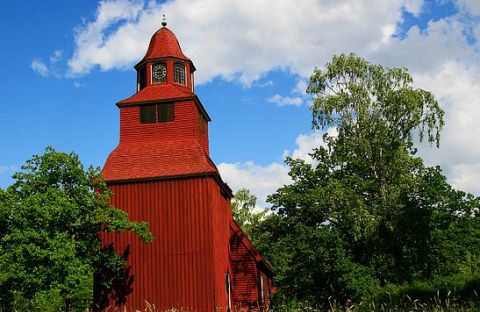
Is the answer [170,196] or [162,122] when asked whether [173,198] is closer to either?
[170,196]

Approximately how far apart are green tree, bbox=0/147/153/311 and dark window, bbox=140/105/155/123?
5.31 meters

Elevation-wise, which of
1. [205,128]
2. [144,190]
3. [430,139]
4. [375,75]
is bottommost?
[144,190]

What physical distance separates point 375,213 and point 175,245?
439 inches

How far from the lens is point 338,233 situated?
101 ft

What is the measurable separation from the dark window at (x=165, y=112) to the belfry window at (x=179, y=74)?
2184 mm

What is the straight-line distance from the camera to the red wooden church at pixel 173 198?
2623cm

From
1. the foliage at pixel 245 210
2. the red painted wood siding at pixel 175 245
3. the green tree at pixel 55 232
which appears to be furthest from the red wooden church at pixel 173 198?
the foliage at pixel 245 210

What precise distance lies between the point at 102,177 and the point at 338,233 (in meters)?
13.1

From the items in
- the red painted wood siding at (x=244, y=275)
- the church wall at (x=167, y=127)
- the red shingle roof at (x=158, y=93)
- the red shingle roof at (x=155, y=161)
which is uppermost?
the red shingle roof at (x=158, y=93)

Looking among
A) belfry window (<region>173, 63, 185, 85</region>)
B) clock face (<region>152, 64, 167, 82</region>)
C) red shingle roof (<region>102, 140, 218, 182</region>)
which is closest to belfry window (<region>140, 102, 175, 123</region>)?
red shingle roof (<region>102, 140, 218, 182</region>)

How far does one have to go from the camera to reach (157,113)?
29.9m

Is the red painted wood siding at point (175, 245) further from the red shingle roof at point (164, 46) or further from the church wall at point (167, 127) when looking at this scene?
the red shingle roof at point (164, 46)

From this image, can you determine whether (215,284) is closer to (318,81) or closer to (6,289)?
(6,289)

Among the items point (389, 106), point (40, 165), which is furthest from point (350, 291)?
point (40, 165)
